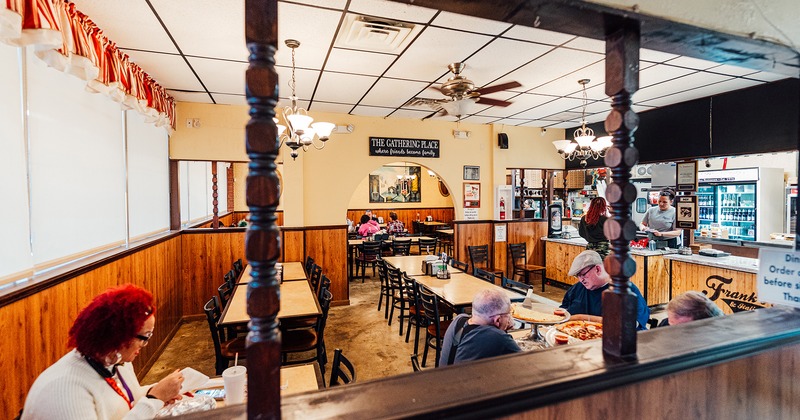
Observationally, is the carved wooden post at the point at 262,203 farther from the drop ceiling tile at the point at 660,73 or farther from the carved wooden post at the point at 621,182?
the drop ceiling tile at the point at 660,73

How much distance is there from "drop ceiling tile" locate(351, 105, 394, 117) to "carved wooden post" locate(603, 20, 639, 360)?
478cm

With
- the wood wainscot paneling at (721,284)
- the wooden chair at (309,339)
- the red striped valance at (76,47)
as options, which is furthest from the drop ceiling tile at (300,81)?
the wood wainscot paneling at (721,284)

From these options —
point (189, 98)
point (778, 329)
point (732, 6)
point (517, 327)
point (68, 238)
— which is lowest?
point (517, 327)

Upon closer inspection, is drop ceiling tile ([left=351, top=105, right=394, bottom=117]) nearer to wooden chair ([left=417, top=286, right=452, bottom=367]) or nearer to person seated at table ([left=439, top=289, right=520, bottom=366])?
wooden chair ([left=417, top=286, right=452, bottom=367])

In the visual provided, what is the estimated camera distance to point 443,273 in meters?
4.50

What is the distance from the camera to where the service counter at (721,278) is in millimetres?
4500

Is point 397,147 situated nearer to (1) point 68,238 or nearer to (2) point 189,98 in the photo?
(2) point 189,98

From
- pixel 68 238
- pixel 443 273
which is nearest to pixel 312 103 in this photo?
pixel 443 273

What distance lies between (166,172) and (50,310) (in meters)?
3.42

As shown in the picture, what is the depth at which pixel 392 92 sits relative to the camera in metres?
5.07

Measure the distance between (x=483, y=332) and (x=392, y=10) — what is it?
240 centimetres

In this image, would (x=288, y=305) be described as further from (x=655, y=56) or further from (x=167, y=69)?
(x=655, y=56)

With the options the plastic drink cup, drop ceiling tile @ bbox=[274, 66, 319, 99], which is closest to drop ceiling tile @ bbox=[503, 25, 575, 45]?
drop ceiling tile @ bbox=[274, 66, 319, 99]

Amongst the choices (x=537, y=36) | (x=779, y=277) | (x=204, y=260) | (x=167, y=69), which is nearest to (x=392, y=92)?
(x=537, y=36)
